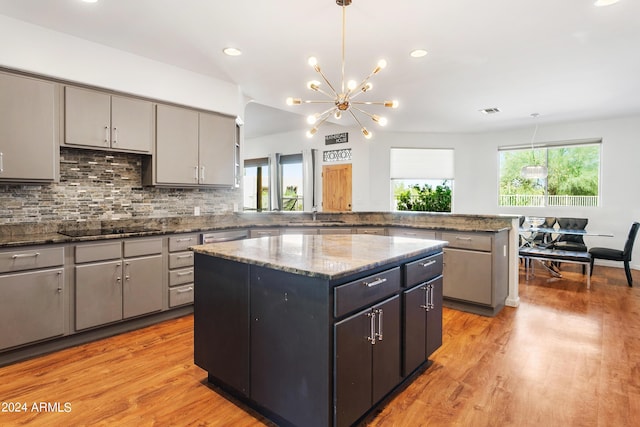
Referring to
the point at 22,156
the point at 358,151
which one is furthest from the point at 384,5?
the point at 358,151

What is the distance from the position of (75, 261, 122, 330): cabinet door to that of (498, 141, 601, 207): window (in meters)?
7.32

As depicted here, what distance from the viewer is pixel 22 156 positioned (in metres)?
2.81

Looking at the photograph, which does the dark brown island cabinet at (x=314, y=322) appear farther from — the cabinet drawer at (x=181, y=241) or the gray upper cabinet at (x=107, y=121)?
the gray upper cabinet at (x=107, y=121)

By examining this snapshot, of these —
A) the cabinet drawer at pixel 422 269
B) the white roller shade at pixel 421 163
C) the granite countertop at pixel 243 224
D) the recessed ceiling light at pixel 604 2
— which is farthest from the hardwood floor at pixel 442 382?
the white roller shade at pixel 421 163

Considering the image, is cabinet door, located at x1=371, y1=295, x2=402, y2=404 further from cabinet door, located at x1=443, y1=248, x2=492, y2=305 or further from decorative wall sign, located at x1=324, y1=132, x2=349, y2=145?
decorative wall sign, located at x1=324, y1=132, x2=349, y2=145

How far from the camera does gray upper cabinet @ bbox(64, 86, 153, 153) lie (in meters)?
3.08

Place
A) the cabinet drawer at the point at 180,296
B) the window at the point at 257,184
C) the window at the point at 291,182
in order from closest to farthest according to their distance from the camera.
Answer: the cabinet drawer at the point at 180,296 → the window at the point at 291,182 → the window at the point at 257,184

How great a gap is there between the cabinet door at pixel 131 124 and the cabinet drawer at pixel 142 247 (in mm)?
983

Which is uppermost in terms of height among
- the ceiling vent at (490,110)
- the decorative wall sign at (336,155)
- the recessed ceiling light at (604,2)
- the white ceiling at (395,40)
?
the ceiling vent at (490,110)

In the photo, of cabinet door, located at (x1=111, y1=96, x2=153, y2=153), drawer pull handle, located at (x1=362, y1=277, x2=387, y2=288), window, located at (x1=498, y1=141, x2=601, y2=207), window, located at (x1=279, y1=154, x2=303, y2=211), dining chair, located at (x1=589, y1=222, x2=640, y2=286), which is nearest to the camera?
drawer pull handle, located at (x1=362, y1=277, x2=387, y2=288)

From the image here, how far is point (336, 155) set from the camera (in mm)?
7723

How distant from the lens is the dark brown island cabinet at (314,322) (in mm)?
1611

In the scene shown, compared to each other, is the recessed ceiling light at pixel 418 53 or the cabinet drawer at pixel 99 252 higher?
the recessed ceiling light at pixel 418 53

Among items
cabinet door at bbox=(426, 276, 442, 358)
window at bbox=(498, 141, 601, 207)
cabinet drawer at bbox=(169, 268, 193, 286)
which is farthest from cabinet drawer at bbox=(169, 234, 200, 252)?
window at bbox=(498, 141, 601, 207)
